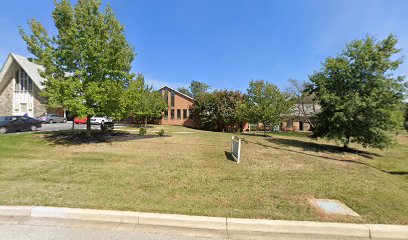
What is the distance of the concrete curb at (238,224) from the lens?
3674mm

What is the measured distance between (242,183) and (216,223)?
2.47m

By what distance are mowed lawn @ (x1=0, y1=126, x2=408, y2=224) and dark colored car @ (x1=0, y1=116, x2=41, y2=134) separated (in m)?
7.23

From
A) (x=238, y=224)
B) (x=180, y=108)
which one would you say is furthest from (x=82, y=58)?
(x=180, y=108)

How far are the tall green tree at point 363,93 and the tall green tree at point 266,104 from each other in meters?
10.5

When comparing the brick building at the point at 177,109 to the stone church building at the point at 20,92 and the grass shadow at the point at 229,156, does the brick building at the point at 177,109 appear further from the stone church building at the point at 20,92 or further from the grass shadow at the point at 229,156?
the grass shadow at the point at 229,156

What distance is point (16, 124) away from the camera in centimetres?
1675

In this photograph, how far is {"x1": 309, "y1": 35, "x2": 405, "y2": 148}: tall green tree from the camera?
11625mm

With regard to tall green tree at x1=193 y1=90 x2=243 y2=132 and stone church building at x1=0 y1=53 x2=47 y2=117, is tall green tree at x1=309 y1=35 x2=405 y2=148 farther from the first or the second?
stone church building at x1=0 y1=53 x2=47 y2=117

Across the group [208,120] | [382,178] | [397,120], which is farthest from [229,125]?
[382,178]

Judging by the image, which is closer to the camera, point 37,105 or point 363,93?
point 363,93

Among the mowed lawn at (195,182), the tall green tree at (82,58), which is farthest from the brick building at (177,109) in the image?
the mowed lawn at (195,182)

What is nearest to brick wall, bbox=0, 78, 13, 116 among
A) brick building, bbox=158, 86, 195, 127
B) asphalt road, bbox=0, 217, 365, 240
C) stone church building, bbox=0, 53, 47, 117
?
stone church building, bbox=0, 53, 47, 117

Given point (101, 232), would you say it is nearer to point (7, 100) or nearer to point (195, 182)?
point (195, 182)

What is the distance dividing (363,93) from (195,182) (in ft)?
36.9
